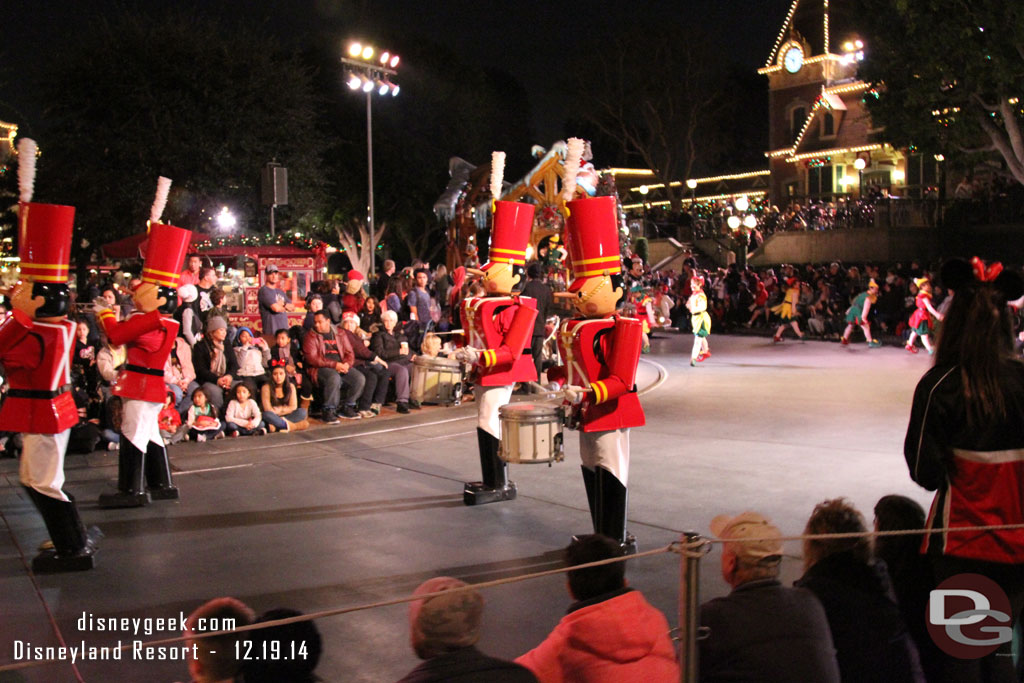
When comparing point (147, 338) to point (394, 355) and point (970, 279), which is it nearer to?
point (394, 355)

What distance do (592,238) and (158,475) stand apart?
14.3ft

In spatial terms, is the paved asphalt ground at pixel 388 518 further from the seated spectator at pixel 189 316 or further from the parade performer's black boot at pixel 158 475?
the seated spectator at pixel 189 316

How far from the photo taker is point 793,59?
40375mm

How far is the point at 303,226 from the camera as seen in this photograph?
3144 centimetres

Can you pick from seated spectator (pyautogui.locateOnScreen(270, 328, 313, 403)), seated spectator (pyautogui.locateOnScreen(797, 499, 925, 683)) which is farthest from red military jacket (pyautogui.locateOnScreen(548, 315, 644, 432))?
seated spectator (pyautogui.locateOnScreen(270, 328, 313, 403))

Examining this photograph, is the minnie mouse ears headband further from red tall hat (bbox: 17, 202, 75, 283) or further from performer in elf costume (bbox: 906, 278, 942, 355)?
performer in elf costume (bbox: 906, 278, 942, 355)

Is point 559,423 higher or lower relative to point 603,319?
lower

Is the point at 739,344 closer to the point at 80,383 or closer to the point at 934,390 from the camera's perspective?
the point at 80,383

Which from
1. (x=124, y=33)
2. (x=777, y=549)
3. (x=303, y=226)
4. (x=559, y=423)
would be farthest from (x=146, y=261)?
(x=303, y=226)

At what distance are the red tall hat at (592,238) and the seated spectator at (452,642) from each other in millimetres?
3408

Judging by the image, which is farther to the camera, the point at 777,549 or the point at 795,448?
the point at 795,448

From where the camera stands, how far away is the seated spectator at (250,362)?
11.2 metres

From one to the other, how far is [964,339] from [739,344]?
60.5 ft

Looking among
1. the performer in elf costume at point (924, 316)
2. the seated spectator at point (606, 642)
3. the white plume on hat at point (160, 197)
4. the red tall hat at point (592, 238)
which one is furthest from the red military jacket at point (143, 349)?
the performer in elf costume at point (924, 316)
